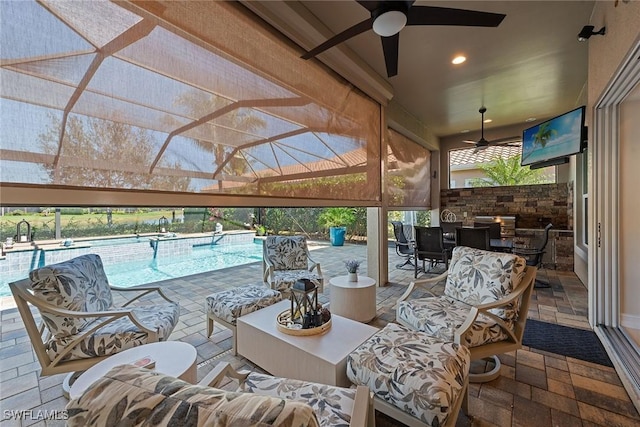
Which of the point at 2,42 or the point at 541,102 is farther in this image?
the point at 541,102

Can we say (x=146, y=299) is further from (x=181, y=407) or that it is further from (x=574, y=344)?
(x=574, y=344)

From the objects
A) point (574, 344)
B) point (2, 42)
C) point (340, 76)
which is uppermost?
point (340, 76)

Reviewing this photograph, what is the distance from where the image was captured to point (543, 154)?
4.22 m

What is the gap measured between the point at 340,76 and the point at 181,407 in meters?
3.50

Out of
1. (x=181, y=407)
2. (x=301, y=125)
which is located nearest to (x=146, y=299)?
(x=301, y=125)

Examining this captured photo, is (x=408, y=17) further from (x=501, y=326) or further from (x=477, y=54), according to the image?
(x=501, y=326)

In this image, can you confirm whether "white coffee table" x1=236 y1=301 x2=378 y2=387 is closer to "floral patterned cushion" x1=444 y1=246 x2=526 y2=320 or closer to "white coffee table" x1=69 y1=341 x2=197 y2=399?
"white coffee table" x1=69 y1=341 x2=197 y2=399

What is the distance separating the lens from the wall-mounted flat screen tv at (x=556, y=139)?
329cm

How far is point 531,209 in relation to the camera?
19.5 ft

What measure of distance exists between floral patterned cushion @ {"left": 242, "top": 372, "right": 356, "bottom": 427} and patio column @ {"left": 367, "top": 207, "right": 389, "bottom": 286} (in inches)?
124

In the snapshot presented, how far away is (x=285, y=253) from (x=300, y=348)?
6.13 feet

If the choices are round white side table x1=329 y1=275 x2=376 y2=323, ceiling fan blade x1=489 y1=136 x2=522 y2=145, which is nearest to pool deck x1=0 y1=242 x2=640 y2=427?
round white side table x1=329 y1=275 x2=376 y2=323

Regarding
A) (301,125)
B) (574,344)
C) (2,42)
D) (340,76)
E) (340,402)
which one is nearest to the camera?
(340,402)

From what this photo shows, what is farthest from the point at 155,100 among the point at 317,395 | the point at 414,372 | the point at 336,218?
the point at 336,218
